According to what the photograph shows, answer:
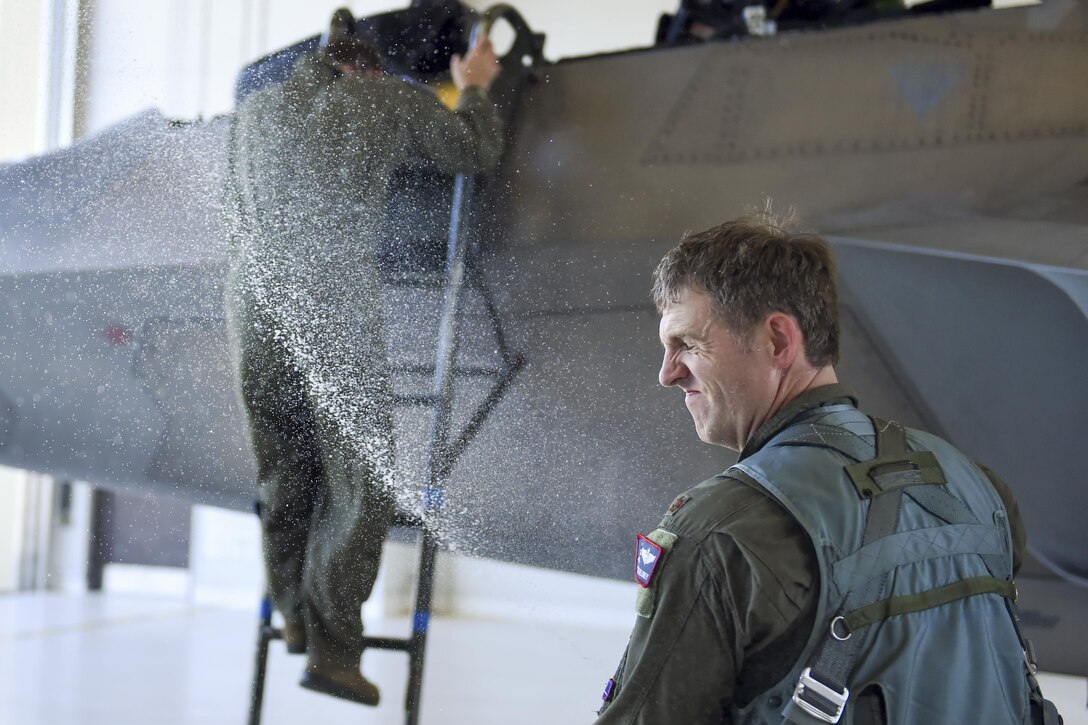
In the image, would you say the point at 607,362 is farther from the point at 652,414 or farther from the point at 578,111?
the point at 578,111

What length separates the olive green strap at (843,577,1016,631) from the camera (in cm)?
66

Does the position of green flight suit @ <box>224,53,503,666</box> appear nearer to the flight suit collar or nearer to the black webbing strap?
the flight suit collar

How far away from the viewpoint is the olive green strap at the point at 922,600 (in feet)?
2.15

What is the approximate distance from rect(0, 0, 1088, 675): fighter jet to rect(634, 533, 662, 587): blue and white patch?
A: 458mm

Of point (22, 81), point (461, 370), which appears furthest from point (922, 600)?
point (22, 81)

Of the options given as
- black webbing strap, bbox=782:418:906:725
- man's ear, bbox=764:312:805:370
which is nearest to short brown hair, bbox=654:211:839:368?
man's ear, bbox=764:312:805:370

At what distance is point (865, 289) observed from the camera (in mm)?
1247

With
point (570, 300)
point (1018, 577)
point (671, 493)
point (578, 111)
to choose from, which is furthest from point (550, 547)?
point (1018, 577)

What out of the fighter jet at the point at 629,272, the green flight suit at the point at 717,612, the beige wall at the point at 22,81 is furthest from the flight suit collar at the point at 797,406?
the beige wall at the point at 22,81

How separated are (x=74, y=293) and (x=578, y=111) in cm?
65

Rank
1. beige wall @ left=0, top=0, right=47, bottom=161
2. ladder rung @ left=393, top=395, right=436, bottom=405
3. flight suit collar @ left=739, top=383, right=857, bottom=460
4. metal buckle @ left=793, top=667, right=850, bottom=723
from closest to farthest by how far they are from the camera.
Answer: metal buckle @ left=793, top=667, right=850, bottom=723, flight suit collar @ left=739, top=383, right=857, bottom=460, beige wall @ left=0, top=0, right=47, bottom=161, ladder rung @ left=393, top=395, right=436, bottom=405

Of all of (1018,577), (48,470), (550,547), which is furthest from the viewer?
(1018,577)

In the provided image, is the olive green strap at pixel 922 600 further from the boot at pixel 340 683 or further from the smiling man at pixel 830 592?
the boot at pixel 340 683

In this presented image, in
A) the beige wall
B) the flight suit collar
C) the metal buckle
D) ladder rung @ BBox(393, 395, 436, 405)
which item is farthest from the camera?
ladder rung @ BBox(393, 395, 436, 405)
